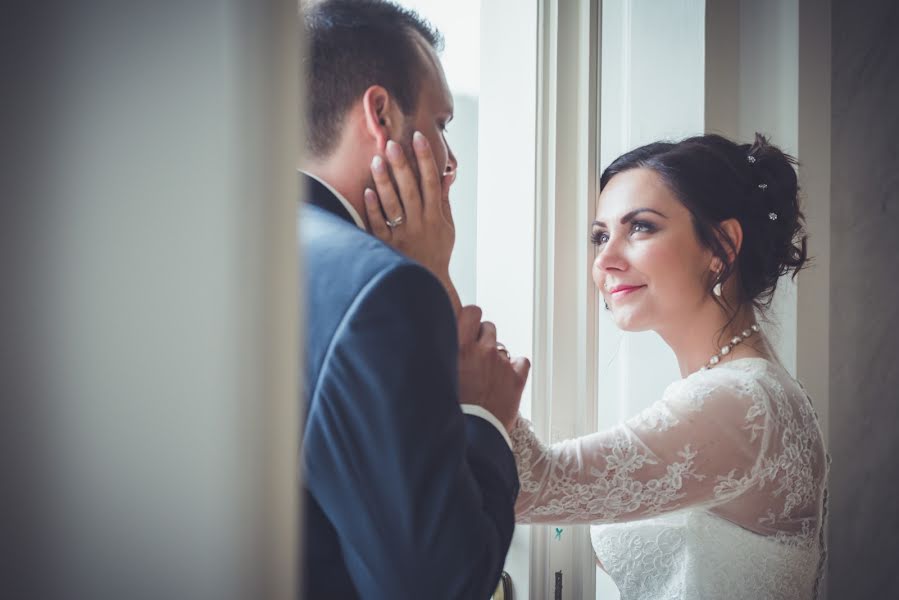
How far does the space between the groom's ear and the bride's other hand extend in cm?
2

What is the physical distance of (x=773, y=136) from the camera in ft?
5.13

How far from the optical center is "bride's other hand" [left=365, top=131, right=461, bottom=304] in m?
0.83

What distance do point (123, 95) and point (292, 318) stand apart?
8cm

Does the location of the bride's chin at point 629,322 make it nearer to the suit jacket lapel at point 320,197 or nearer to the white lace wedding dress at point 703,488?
the white lace wedding dress at point 703,488

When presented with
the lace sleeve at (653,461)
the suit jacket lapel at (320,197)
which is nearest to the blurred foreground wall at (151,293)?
the suit jacket lapel at (320,197)

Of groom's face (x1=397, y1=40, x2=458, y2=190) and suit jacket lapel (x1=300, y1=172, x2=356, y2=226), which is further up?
groom's face (x1=397, y1=40, x2=458, y2=190)

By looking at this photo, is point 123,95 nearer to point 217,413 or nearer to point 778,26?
point 217,413

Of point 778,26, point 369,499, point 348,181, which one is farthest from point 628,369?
point 369,499

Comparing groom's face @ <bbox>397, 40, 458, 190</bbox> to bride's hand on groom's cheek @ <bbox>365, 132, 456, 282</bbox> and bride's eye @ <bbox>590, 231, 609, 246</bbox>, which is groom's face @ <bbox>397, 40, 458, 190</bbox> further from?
bride's eye @ <bbox>590, 231, 609, 246</bbox>

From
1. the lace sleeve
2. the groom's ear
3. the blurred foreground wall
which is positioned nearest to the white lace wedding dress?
the lace sleeve

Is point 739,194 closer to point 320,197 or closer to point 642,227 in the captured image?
point 642,227

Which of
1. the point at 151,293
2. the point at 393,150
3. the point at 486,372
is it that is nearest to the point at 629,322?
the point at 486,372

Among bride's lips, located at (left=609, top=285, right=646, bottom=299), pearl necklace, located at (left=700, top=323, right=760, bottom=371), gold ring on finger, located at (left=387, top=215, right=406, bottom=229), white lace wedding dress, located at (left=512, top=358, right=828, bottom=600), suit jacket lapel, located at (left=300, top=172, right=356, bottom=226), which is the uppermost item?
suit jacket lapel, located at (left=300, top=172, right=356, bottom=226)

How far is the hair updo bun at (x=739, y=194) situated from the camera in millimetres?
1240
